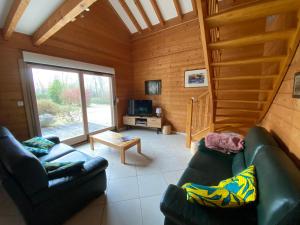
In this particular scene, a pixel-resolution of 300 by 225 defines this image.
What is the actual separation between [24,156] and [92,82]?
306cm

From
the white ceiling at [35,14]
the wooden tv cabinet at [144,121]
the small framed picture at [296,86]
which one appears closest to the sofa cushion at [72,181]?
the small framed picture at [296,86]

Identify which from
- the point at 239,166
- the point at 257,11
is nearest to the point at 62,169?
the point at 239,166

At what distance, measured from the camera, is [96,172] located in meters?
1.70

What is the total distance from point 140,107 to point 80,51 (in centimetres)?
231

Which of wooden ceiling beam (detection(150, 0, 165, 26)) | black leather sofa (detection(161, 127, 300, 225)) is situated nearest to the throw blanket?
black leather sofa (detection(161, 127, 300, 225))

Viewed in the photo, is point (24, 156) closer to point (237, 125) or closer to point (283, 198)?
point (283, 198)

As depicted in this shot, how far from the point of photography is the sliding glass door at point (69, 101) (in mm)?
3002

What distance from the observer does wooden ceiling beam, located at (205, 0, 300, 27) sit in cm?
109

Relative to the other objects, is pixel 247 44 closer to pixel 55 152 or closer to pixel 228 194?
pixel 228 194

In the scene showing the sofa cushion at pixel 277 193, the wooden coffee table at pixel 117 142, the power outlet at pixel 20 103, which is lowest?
the wooden coffee table at pixel 117 142

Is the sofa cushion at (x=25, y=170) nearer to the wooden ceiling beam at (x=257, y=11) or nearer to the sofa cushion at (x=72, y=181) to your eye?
the sofa cushion at (x=72, y=181)

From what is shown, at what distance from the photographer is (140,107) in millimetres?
4789

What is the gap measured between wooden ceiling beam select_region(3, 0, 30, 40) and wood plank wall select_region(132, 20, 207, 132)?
10.9 feet

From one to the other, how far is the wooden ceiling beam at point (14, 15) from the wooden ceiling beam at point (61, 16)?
1.25 ft
